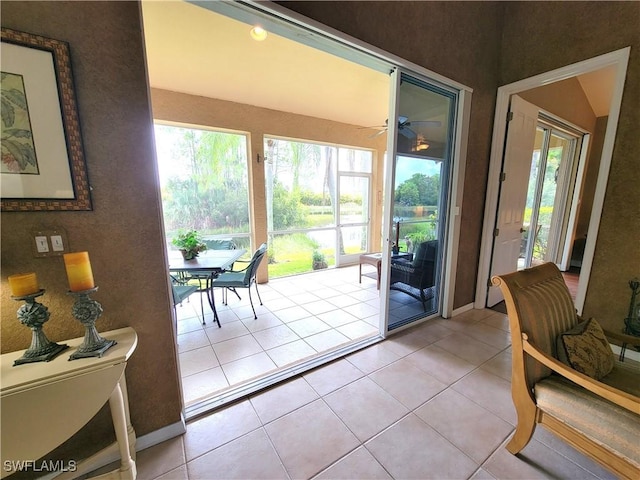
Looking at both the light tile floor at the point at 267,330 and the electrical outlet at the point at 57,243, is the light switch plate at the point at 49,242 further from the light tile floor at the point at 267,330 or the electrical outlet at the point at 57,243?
the light tile floor at the point at 267,330

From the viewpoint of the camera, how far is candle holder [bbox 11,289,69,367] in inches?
38.5

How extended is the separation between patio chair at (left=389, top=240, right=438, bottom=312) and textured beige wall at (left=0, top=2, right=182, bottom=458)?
2.22m

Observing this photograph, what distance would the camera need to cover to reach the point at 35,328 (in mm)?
1011

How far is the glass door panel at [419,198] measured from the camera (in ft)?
7.66

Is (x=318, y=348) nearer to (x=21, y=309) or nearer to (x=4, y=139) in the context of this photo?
(x=21, y=309)

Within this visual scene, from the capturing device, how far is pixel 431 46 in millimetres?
2150

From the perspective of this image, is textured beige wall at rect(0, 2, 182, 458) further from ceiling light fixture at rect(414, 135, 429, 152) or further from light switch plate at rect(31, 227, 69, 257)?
ceiling light fixture at rect(414, 135, 429, 152)

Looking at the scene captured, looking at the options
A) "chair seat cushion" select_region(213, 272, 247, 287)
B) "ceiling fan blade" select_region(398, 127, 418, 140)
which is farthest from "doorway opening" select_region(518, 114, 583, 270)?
"chair seat cushion" select_region(213, 272, 247, 287)

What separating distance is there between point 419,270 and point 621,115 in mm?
2027

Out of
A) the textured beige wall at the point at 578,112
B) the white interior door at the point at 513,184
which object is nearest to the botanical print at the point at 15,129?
the white interior door at the point at 513,184

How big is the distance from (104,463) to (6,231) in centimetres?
121

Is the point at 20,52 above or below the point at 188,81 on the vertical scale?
below

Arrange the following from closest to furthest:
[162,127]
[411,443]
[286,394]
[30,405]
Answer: [30,405] < [411,443] < [286,394] < [162,127]

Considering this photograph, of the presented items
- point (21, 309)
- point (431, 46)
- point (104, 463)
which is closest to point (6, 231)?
point (21, 309)
